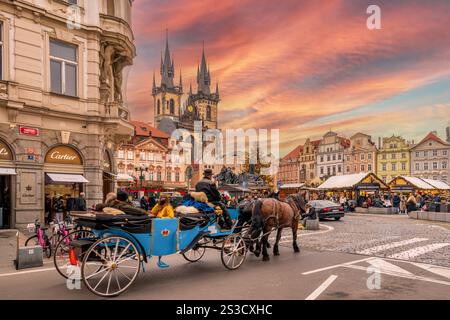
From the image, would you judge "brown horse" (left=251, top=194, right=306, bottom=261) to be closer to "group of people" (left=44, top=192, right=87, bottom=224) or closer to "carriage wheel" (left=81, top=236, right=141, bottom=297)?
"carriage wheel" (left=81, top=236, right=141, bottom=297)

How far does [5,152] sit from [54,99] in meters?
3.17

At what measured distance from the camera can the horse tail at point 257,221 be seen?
30.8 ft

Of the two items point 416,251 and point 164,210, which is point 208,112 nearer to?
point 416,251

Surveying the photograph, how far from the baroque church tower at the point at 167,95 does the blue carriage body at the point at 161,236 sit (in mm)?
144296

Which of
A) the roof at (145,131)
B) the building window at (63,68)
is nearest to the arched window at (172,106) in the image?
the roof at (145,131)

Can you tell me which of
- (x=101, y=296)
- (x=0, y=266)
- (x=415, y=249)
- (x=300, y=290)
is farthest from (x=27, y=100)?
(x=415, y=249)

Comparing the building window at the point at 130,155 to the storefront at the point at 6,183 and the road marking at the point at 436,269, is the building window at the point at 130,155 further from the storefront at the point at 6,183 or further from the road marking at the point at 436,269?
the road marking at the point at 436,269

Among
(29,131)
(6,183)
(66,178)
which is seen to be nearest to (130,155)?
(66,178)

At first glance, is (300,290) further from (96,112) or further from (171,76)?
(171,76)

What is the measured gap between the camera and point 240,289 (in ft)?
21.4

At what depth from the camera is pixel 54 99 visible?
54.1ft

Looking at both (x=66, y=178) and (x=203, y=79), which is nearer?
(x=66, y=178)

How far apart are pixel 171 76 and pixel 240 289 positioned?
158 meters

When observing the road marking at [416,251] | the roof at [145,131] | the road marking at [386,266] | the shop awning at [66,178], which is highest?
the roof at [145,131]
